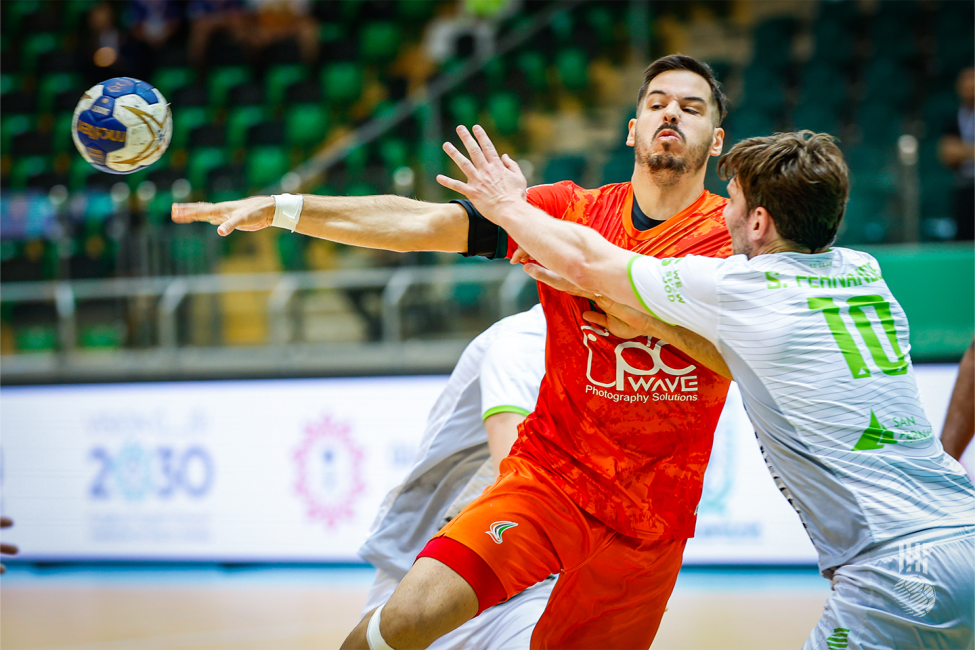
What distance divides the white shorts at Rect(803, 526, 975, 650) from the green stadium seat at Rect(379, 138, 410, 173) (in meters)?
6.29

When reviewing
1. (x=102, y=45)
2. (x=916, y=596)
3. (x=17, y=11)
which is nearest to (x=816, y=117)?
(x=916, y=596)

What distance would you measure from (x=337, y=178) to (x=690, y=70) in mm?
4865

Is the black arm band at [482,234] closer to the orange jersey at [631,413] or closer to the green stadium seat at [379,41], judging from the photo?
the orange jersey at [631,413]

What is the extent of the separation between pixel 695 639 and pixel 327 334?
3.75 metres

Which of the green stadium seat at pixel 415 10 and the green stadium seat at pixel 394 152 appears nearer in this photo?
the green stadium seat at pixel 394 152

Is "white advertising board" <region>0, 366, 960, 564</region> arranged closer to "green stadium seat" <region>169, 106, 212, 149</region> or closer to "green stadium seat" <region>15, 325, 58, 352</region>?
"green stadium seat" <region>15, 325, 58, 352</region>

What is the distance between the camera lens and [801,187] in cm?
279

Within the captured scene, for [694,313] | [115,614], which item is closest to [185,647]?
[115,614]

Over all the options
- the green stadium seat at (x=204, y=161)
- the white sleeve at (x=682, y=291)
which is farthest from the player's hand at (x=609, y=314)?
the green stadium seat at (x=204, y=161)

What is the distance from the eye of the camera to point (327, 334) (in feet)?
25.3

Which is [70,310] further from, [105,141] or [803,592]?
[803,592]

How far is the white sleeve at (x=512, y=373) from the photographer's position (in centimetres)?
369

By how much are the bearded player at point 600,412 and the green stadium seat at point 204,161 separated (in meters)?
6.91

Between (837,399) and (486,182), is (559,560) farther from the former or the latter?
(486,182)
